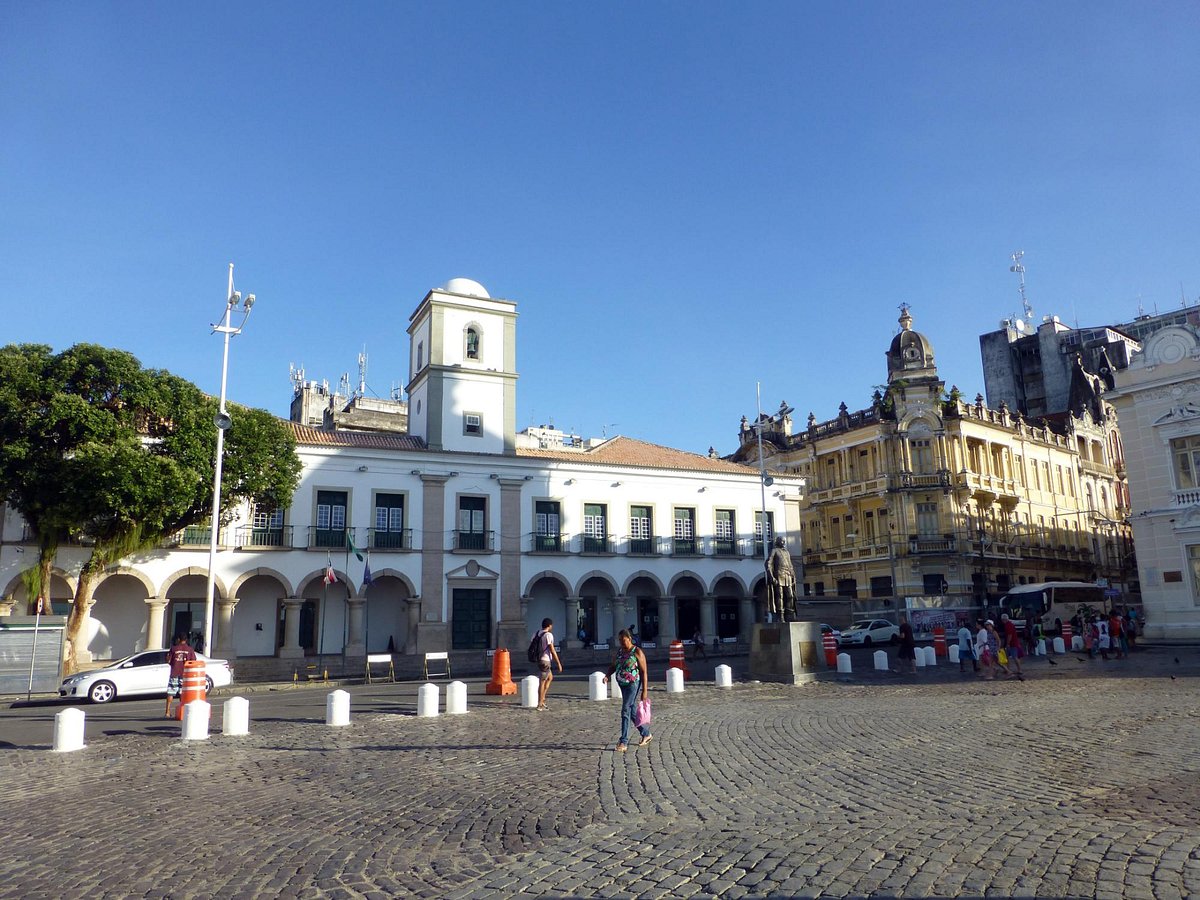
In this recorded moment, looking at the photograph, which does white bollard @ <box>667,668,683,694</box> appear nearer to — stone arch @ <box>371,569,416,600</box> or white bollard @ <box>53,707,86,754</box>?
white bollard @ <box>53,707,86,754</box>

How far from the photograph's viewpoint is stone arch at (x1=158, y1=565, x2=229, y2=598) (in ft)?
101

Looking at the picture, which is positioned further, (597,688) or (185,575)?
(185,575)

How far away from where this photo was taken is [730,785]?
8.93m

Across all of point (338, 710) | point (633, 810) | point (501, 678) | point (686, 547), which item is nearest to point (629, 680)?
point (633, 810)

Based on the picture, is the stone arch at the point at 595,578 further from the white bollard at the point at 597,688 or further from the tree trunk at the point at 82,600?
the white bollard at the point at 597,688

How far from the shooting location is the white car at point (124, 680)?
21.0 metres

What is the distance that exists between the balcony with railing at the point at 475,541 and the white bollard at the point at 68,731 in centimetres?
2304

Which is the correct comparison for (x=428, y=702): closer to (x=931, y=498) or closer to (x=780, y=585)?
(x=780, y=585)

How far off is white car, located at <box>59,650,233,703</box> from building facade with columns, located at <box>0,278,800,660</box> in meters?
9.10

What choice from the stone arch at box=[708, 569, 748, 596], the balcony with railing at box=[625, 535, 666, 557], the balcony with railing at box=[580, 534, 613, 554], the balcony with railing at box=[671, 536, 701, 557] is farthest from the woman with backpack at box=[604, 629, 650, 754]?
the stone arch at box=[708, 569, 748, 596]

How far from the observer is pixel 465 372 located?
124 feet

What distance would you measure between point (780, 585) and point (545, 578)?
59.2 ft

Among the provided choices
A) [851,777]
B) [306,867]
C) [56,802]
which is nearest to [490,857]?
[306,867]

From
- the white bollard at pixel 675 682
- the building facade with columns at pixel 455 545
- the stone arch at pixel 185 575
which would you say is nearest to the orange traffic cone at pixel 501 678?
the white bollard at pixel 675 682
